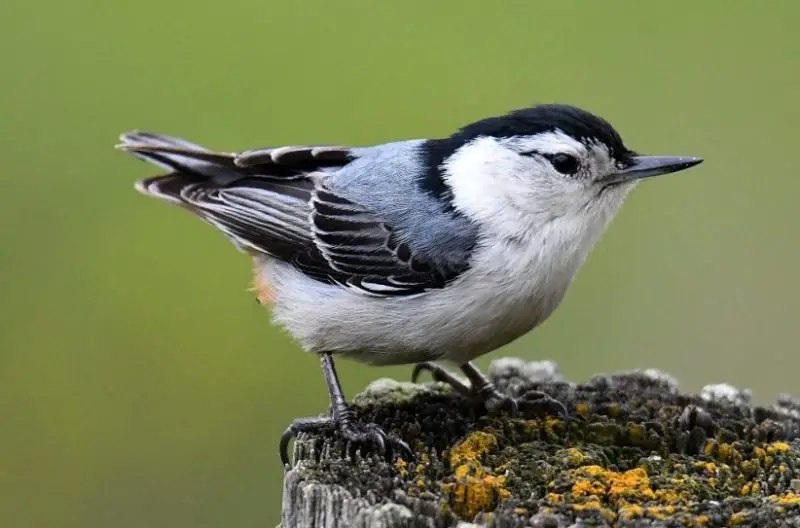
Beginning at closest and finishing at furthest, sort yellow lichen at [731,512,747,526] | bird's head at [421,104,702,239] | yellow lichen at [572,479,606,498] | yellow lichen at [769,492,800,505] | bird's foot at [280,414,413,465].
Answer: yellow lichen at [731,512,747,526], yellow lichen at [769,492,800,505], yellow lichen at [572,479,606,498], bird's foot at [280,414,413,465], bird's head at [421,104,702,239]

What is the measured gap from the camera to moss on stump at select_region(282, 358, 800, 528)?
264 centimetres

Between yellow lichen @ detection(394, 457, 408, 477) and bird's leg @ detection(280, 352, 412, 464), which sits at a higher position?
bird's leg @ detection(280, 352, 412, 464)

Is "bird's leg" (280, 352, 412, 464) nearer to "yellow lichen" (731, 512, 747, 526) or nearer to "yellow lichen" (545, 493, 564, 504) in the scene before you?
"yellow lichen" (545, 493, 564, 504)

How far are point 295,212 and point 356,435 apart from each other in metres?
1.09

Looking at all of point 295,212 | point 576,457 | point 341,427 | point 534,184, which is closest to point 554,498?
point 576,457

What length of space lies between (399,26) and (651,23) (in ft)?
5.97

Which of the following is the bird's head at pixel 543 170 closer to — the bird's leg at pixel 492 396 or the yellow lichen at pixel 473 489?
the bird's leg at pixel 492 396

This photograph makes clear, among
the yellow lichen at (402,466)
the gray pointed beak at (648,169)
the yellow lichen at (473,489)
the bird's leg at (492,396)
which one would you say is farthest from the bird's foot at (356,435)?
the gray pointed beak at (648,169)

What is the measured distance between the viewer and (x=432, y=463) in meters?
3.08

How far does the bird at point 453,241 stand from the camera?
3.61 meters

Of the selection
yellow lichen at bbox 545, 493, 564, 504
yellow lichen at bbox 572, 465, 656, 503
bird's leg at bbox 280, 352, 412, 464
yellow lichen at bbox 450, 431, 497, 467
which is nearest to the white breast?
bird's leg at bbox 280, 352, 412, 464

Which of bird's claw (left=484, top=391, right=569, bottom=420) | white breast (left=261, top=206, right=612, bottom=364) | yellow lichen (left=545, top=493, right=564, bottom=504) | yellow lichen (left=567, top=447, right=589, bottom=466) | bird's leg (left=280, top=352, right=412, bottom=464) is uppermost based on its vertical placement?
white breast (left=261, top=206, right=612, bottom=364)

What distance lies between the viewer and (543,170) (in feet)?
12.2

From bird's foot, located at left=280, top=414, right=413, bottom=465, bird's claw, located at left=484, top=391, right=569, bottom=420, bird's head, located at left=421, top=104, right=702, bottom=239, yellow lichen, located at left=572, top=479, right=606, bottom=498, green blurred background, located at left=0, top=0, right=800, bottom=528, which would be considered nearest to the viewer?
yellow lichen, located at left=572, top=479, right=606, bottom=498
